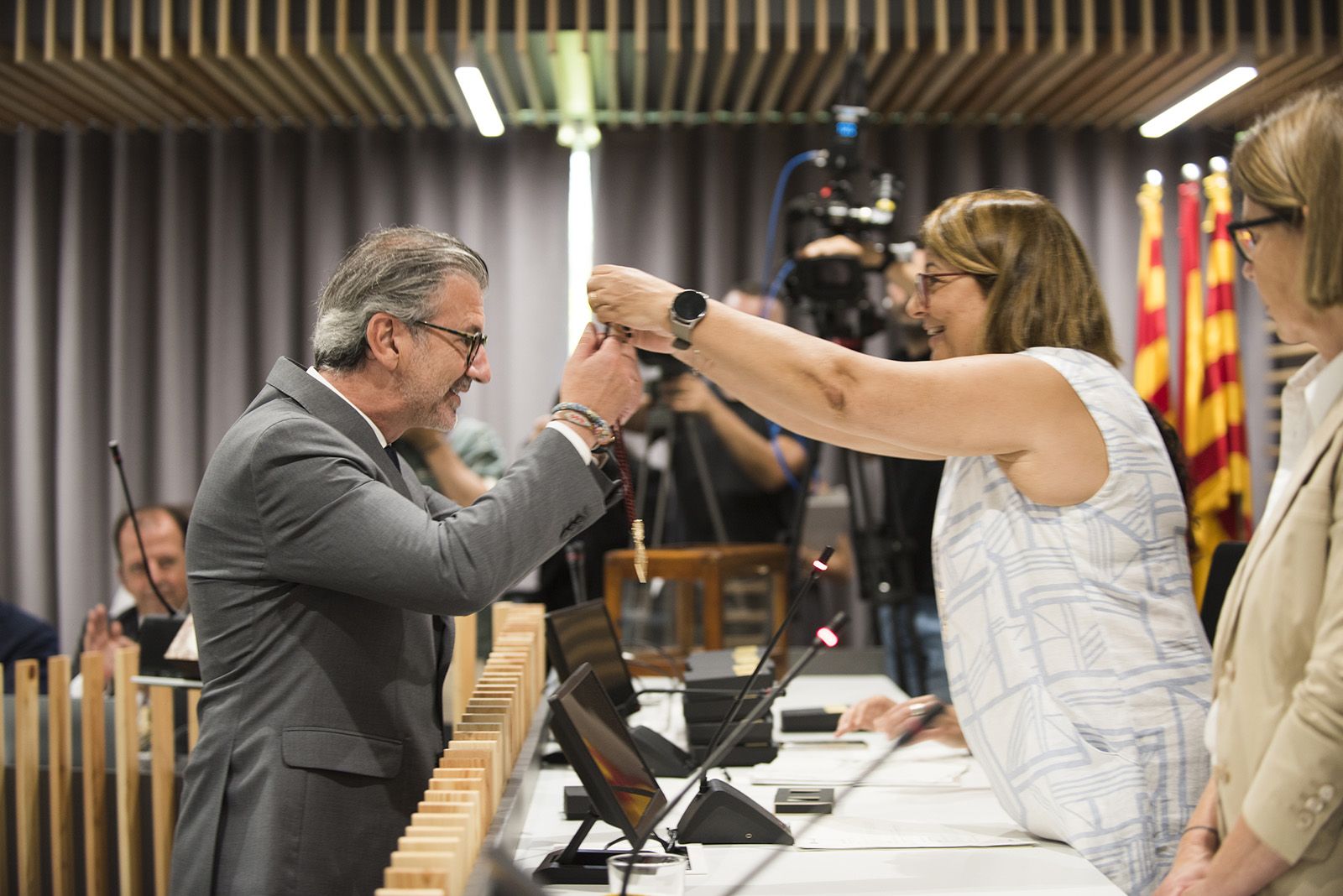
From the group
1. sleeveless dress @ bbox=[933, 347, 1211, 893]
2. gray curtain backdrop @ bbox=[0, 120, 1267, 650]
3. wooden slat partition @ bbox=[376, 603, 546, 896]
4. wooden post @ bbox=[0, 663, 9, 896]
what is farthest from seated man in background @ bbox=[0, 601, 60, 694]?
sleeveless dress @ bbox=[933, 347, 1211, 893]

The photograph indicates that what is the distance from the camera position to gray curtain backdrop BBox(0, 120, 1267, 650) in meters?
5.28

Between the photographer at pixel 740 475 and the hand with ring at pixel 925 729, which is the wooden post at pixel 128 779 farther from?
the photographer at pixel 740 475

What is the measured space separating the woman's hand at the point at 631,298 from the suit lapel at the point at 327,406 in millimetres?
351

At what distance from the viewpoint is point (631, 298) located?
1.60 metres

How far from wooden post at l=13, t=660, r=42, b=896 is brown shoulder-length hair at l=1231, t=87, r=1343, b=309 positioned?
2447mm

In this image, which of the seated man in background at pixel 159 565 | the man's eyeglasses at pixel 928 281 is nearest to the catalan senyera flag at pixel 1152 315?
the man's eyeglasses at pixel 928 281

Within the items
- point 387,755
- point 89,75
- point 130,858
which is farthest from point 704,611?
point 89,75

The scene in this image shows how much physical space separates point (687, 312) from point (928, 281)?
1.36ft

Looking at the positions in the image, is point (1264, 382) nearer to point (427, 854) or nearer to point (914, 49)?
point (914, 49)

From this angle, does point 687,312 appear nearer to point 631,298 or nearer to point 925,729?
point 631,298

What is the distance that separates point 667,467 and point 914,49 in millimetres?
1769

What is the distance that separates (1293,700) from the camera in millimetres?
1098

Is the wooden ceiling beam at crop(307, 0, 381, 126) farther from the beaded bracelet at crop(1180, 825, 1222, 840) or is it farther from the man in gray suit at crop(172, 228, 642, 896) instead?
the beaded bracelet at crop(1180, 825, 1222, 840)

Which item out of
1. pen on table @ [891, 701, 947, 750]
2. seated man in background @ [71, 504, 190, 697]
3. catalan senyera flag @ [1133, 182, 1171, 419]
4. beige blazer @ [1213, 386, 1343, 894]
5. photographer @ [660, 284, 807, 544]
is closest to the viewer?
beige blazer @ [1213, 386, 1343, 894]
